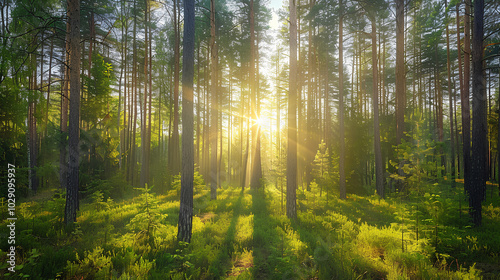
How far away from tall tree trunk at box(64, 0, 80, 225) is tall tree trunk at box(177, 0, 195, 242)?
13.5ft

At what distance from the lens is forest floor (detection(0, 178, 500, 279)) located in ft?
13.8

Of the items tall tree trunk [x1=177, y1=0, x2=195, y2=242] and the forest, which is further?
tall tree trunk [x1=177, y1=0, x2=195, y2=242]

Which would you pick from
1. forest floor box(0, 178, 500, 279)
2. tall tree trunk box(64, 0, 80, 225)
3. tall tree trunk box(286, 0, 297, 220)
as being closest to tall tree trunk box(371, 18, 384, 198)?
forest floor box(0, 178, 500, 279)

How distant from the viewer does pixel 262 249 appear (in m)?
6.01

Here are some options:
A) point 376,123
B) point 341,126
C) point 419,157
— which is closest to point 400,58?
point 376,123

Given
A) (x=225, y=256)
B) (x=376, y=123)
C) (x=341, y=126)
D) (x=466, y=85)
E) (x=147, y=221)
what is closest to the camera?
(x=225, y=256)

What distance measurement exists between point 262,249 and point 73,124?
782 centimetres

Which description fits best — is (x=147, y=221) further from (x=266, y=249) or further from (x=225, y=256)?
(x=266, y=249)

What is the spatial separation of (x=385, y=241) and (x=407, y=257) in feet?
4.73

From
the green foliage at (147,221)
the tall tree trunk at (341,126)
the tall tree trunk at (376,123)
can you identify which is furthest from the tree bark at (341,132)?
the green foliage at (147,221)

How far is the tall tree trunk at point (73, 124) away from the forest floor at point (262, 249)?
467mm

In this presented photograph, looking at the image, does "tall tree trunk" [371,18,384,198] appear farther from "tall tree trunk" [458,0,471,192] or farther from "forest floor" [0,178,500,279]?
"forest floor" [0,178,500,279]

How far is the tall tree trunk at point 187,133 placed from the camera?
5.98 meters

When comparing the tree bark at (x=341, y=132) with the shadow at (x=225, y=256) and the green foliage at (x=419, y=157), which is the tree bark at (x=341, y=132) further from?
the shadow at (x=225, y=256)
